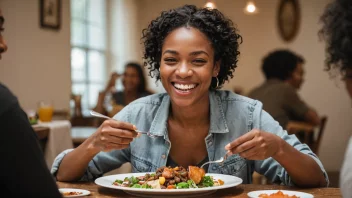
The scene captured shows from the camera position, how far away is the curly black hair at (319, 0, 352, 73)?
44.6 inches

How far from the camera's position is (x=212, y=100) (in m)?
1.97

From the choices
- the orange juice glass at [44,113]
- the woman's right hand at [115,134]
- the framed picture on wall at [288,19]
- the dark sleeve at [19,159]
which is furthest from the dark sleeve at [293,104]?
the dark sleeve at [19,159]

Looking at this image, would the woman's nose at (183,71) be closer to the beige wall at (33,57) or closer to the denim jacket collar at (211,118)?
the denim jacket collar at (211,118)

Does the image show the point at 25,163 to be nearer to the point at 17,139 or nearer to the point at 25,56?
the point at 17,139

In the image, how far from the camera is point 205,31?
6.27 feet

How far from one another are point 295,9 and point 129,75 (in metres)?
3.00

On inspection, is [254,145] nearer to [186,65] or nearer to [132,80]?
[186,65]

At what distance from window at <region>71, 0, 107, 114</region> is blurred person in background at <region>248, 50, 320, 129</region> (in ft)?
8.65

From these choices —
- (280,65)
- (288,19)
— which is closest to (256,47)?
(288,19)

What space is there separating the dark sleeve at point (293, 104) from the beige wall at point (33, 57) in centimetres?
244

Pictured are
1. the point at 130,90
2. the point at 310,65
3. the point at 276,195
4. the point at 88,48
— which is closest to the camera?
the point at 276,195

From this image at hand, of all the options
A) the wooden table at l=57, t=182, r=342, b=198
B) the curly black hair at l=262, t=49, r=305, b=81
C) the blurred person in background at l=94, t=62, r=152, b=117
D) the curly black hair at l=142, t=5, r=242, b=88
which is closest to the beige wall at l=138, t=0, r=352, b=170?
the blurred person in background at l=94, t=62, r=152, b=117

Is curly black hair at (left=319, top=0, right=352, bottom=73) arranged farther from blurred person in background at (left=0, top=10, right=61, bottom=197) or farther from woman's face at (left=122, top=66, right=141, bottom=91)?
woman's face at (left=122, top=66, right=141, bottom=91)

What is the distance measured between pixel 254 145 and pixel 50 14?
4.16 meters
